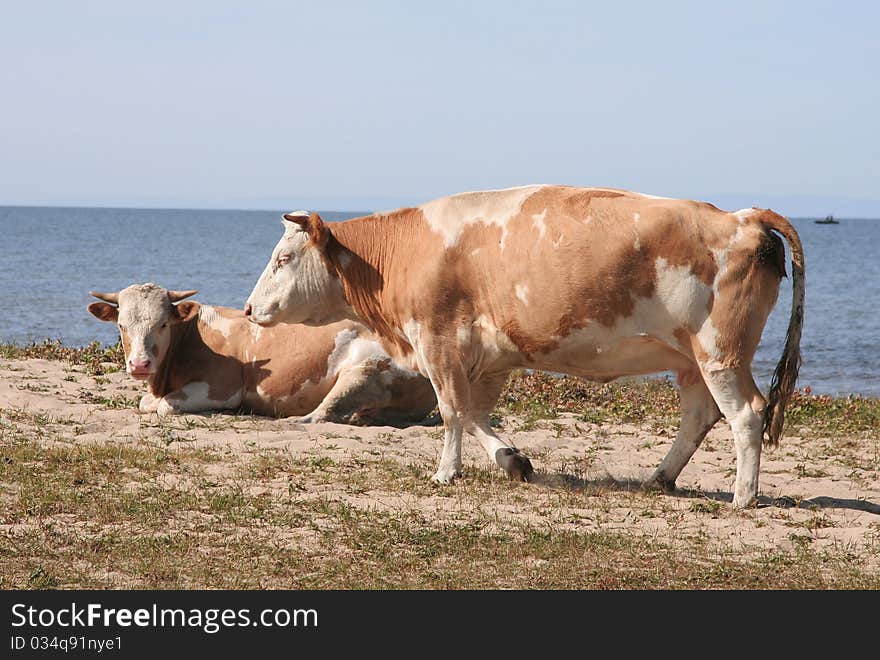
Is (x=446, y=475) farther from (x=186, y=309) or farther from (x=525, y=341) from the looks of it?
(x=186, y=309)

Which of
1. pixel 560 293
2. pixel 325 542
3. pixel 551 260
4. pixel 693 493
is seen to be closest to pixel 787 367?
pixel 693 493

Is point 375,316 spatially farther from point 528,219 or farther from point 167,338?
point 167,338

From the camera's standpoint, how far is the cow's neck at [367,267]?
399 inches

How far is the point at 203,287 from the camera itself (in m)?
45.6

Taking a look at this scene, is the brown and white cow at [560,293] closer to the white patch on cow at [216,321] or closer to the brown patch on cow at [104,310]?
the white patch on cow at [216,321]

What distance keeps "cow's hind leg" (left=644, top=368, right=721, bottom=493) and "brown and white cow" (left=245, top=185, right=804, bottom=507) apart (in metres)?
0.01

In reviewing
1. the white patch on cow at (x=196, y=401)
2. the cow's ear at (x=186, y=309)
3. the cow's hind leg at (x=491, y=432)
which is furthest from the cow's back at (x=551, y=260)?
the cow's ear at (x=186, y=309)

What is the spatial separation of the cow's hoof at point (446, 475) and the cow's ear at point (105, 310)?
4923 mm

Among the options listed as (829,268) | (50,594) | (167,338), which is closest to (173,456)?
(167,338)

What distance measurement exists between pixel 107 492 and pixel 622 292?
4025 mm

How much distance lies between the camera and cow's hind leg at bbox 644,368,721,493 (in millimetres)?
9555

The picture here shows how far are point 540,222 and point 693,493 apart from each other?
252 cm

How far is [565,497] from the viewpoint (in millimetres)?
9031

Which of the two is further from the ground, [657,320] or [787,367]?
[657,320]
